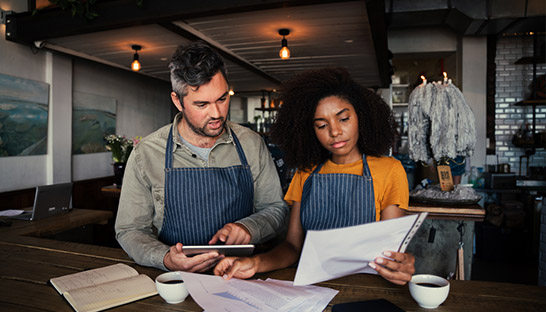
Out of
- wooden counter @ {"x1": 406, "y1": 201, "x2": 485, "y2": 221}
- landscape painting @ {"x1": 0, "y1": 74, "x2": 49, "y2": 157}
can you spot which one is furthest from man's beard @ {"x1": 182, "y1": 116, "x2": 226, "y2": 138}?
landscape painting @ {"x1": 0, "y1": 74, "x2": 49, "y2": 157}

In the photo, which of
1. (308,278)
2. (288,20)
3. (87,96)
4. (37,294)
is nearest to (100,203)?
(87,96)

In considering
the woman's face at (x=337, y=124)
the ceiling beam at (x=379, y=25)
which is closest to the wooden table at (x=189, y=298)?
the woman's face at (x=337, y=124)

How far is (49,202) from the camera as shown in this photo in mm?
2906

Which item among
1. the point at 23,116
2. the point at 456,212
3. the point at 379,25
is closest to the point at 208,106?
the point at 456,212

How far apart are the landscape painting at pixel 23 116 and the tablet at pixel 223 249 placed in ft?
14.6

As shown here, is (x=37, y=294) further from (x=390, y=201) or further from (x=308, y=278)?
(x=390, y=201)

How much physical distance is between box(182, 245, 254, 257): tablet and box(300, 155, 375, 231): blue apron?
0.48 meters

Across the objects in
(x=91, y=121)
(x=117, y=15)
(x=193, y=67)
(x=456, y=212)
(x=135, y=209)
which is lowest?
(x=456, y=212)

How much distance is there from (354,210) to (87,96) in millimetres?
5755

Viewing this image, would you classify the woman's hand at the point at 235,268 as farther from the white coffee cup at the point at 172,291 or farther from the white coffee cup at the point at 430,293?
the white coffee cup at the point at 430,293

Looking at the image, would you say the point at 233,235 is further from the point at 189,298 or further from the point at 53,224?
the point at 53,224

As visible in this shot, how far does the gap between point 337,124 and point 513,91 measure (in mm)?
→ 6206

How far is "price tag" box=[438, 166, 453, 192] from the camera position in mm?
2885

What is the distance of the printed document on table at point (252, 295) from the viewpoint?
3.64 feet
